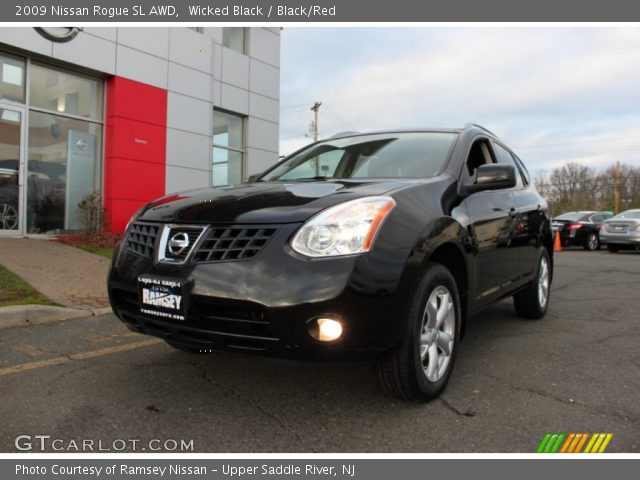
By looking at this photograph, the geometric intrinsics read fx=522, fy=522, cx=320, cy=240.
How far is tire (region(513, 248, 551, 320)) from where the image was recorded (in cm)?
470

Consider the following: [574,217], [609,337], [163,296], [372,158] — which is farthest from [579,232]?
[163,296]

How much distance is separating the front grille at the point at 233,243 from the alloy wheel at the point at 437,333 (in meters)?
0.89

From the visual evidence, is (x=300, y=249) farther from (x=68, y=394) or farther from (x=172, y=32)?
(x=172, y=32)

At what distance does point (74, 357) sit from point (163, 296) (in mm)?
1504

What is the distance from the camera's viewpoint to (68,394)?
285 centimetres

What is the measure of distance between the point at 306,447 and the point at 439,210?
4.56 ft

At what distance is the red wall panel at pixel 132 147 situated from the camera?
10.6 metres

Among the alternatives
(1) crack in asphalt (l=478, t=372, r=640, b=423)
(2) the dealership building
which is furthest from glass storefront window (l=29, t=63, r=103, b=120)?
(1) crack in asphalt (l=478, t=372, r=640, b=423)

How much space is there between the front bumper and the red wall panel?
8897 millimetres

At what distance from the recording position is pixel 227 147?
1343 cm

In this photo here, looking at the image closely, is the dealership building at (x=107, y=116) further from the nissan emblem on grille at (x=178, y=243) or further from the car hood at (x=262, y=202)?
the nissan emblem on grille at (x=178, y=243)

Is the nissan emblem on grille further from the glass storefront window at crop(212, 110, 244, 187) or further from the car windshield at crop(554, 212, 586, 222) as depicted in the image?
the car windshield at crop(554, 212, 586, 222)

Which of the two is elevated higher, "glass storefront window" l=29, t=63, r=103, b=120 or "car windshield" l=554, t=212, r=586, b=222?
"glass storefront window" l=29, t=63, r=103, b=120

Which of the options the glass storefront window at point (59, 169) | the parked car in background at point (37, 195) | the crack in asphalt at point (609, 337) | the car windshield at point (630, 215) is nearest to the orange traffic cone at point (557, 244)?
the car windshield at point (630, 215)
